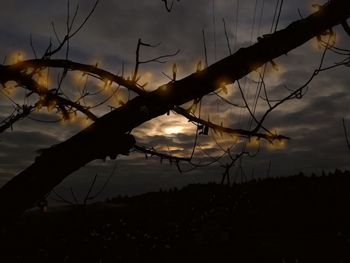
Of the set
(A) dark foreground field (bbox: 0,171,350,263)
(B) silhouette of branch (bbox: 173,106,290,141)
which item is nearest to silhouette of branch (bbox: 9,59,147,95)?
(B) silhouette of branch (bbox: 173,106,290,141)

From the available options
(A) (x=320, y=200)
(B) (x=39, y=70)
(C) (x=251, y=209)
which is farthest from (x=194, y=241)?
(B) (x=39, y=70)

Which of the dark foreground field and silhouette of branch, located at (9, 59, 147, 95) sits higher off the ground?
silhouette of branch, located at (9, 59, 147, 95)

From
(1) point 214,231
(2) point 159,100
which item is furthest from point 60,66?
(1) point 214,231

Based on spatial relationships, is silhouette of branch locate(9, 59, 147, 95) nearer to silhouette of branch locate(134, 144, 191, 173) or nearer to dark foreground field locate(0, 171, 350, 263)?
silhouette of branch locate(134, 144, 191, 173)

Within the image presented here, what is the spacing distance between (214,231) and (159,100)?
45.9 ft

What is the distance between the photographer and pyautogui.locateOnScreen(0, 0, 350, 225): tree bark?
2.18 m

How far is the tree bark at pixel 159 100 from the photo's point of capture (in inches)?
85.8

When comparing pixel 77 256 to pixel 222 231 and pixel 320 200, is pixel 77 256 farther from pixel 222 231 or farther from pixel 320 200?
pixel 320 200

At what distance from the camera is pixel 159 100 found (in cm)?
231

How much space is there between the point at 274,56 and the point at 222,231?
1431 cm

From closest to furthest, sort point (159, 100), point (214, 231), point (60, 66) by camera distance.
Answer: point (159, 100) → point (60, 66) → point (214, 231)

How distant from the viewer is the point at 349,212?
16172 mm

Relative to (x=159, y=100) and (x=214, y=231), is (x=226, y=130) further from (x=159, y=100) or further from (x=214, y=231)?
(x=214, y=231)

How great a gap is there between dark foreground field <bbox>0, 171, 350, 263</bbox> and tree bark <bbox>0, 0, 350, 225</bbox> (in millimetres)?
11474
